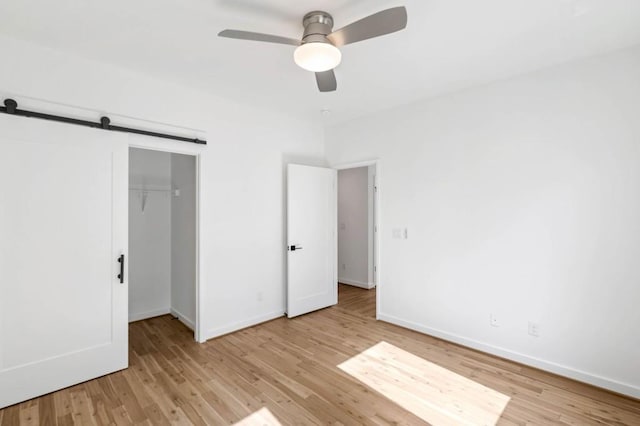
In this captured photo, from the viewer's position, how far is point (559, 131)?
8.77 feet

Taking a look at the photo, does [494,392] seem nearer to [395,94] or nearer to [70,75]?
[395,94]

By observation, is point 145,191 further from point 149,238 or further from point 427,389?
point 427,389

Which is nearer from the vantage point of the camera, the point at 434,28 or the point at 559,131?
the point at 434,28

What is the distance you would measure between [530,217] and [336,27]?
7.87 feet

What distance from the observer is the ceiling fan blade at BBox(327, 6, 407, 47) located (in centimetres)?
161

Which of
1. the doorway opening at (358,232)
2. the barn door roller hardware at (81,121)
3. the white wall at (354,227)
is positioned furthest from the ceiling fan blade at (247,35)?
the white wall at (354,227)

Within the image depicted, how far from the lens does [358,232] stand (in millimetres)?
5871

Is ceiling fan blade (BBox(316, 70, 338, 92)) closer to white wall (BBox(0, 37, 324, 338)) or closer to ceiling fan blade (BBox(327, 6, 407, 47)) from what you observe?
ceiling fan blade (BBox(327, 6, 407, 47))

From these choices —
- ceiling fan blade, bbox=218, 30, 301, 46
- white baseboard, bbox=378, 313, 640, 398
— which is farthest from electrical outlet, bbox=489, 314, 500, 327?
ceiling fan blade, bbox=218, 30, 301, 46

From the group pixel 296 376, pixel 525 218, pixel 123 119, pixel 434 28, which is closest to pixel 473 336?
pixel 525 218

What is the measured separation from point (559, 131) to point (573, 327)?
1.72 m

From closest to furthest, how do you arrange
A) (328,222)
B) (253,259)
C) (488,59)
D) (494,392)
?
1. (494,392)
2. (488,59)
3. (253,259)
4. (328,222)

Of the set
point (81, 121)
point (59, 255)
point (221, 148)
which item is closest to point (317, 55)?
point (221, 148)

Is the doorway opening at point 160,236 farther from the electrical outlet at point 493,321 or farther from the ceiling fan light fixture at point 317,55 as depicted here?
the electrical outlet at point 493,321
